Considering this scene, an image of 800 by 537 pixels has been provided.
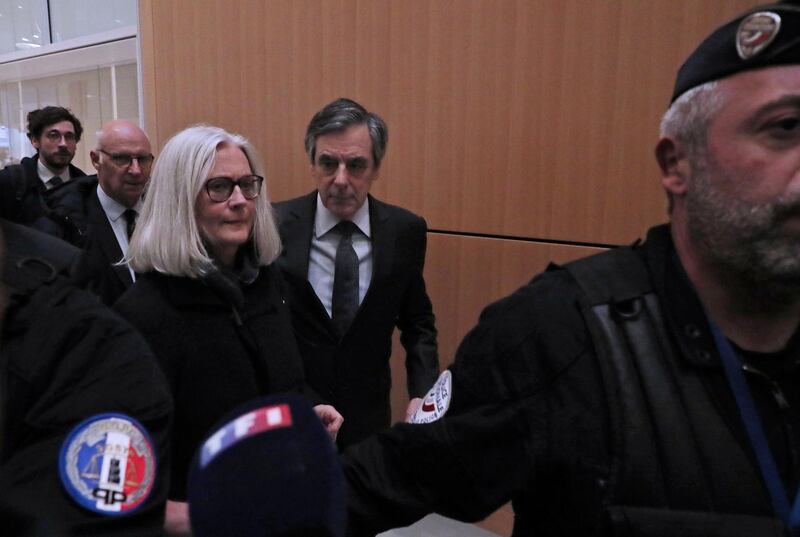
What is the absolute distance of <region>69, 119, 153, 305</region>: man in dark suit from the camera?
8.04 feet

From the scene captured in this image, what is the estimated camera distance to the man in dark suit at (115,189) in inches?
96.4

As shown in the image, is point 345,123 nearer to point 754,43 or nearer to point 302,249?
point 302,249

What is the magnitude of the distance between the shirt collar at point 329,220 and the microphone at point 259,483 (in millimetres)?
1665

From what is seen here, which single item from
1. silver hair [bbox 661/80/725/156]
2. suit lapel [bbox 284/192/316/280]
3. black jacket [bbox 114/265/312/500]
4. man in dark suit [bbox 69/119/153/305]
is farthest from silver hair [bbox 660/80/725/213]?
man in dark suit [bbox 69/119/153/305]

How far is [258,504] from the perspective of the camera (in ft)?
1.76

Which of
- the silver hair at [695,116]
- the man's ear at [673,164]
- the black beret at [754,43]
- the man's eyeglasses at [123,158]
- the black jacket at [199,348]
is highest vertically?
the black beret at [754,43]

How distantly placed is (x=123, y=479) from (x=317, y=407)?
39.4 inches

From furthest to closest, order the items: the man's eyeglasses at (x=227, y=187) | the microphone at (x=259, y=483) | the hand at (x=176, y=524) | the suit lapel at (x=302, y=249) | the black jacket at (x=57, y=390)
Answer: the suit lapel at (x=302, y=249) → the man's eyeglasses at (x=227, y=187) → the hand at (x=176, y=524) → the black jacket at (x=57, y=390) → the microphone at (x=259, y=483)

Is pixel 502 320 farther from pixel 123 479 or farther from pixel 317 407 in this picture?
pixel 317 407

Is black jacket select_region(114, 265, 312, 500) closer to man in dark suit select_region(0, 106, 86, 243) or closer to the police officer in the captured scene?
the police officer

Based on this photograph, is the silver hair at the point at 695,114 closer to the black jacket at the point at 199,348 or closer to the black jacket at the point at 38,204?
the black jacket at the point at 199,348

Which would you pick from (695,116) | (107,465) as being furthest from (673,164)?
(107,465)

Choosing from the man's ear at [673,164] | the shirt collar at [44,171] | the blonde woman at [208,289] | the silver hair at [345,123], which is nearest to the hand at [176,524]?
the blonde woman at [208,289]

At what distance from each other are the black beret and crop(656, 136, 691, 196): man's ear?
0.32ft
